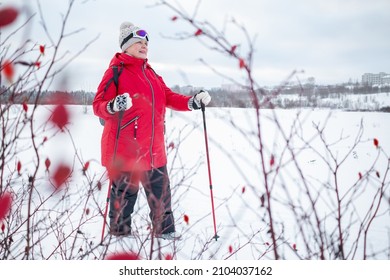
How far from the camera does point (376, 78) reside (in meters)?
1.56

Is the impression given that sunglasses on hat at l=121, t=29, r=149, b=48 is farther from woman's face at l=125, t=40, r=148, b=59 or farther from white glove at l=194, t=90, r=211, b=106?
white glove at l=194, t=90, r=211, b=106

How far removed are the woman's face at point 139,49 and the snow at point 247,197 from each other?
0.53 meters

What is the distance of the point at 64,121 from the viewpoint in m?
0.87

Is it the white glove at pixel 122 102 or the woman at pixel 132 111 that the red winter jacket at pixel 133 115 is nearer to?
the woman at pixel 132 111

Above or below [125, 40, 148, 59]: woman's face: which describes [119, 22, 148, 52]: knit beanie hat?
above

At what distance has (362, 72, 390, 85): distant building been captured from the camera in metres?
1.54

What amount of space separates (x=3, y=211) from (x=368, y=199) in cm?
299

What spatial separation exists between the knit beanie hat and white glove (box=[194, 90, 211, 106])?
51cm

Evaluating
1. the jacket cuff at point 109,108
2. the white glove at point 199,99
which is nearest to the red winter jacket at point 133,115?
the jacket cuff at point 109,108

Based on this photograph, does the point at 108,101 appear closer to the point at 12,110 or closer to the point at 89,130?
the point at 12,110

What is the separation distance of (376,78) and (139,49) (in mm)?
1393

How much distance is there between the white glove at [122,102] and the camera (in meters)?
1.83

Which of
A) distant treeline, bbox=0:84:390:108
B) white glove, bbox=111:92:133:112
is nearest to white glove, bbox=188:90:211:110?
white glove, bbox=111:92:133:112

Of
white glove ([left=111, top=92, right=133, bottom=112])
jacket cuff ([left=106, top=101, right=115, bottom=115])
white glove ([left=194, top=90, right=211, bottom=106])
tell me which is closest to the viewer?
white glove ([left=111, top=92, right=133, bottom=112])
